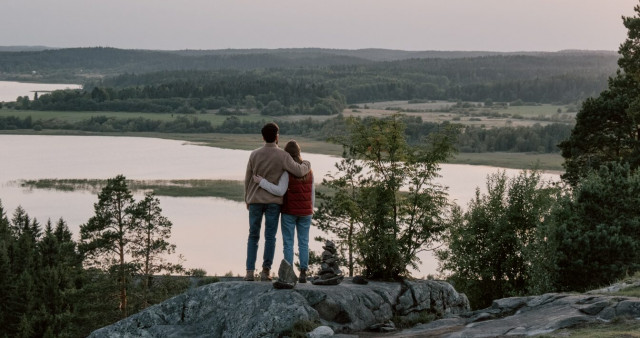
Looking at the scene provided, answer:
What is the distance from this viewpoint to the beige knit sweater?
44.8ft

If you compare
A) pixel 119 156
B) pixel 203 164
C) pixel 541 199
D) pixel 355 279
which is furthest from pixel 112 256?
pixel 119 156

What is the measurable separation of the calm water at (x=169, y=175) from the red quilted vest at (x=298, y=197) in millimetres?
37444

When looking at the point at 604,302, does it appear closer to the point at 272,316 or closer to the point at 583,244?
the point at 272,316

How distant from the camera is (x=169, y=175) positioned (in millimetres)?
97062

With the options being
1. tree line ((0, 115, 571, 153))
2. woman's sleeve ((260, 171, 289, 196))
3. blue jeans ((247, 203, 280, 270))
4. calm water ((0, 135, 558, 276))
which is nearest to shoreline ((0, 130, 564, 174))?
calm water ((0, 135, 558, 276))

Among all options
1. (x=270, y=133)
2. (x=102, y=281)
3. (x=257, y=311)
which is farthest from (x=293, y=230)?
(x=102, y=281)

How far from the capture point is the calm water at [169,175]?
6125 centimetres

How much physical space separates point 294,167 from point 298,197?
659mm

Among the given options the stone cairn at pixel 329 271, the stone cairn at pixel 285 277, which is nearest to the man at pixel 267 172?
the stone cairn at pixel 285 277

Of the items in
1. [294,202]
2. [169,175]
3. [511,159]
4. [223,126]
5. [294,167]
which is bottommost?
[169,175]

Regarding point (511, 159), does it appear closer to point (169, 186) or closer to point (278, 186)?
point (169, 186)

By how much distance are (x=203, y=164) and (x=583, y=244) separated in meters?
88.8

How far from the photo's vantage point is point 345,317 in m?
13.9

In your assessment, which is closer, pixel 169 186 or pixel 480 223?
pixel 480 223
